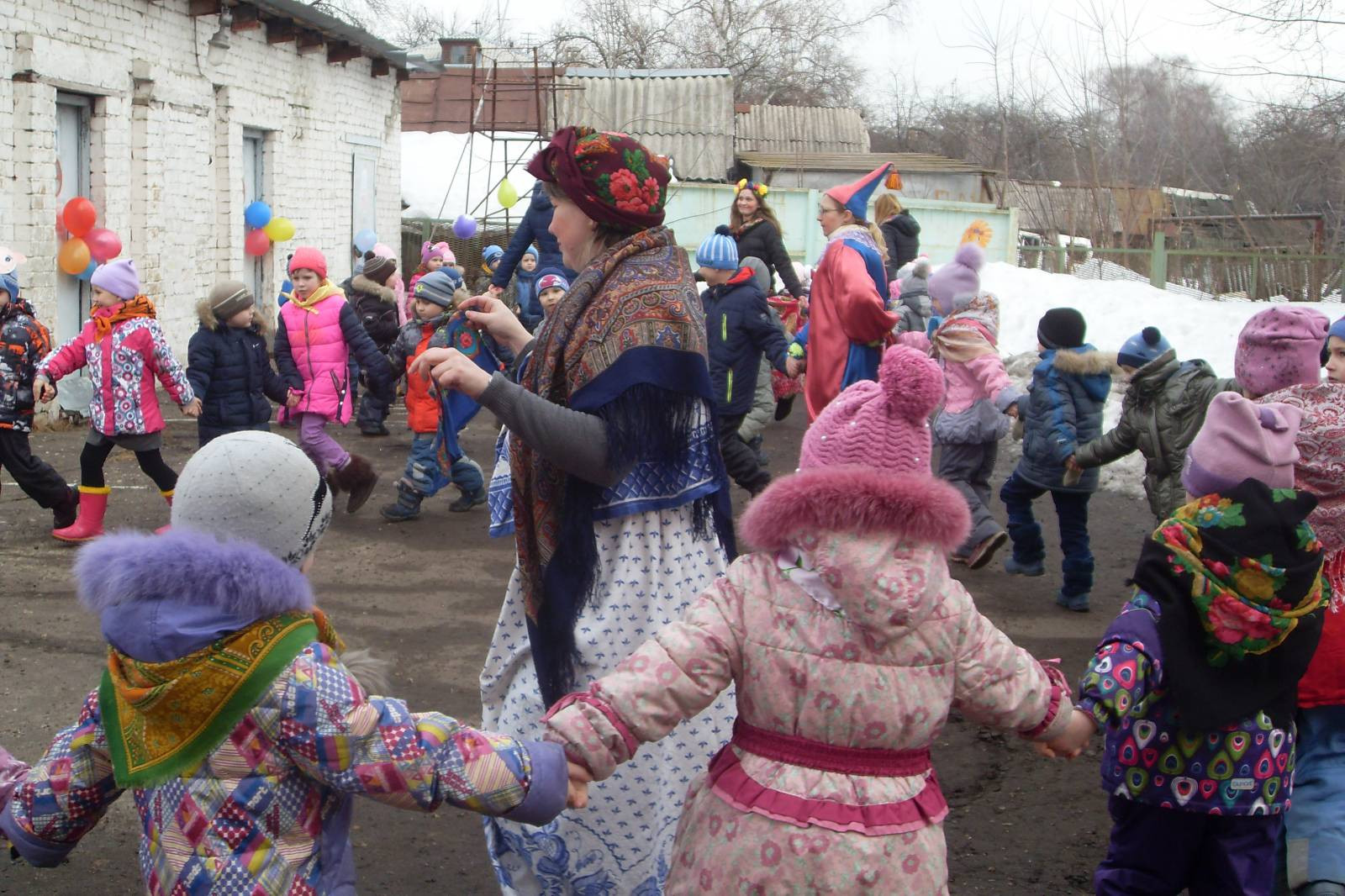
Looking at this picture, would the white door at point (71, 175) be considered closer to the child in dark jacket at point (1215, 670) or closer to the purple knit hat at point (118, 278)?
the purple knit hat at point (118, 278)

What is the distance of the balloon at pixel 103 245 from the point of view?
1254 centimetres

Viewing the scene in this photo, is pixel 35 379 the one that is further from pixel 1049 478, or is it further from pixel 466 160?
pixel 466 160

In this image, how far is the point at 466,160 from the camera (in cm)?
2814

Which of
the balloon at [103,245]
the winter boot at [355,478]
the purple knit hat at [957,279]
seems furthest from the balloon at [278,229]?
the winter boot at [355,478]

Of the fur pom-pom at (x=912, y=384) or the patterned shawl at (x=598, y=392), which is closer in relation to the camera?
the fur pom-pom at (x=912, y=384)

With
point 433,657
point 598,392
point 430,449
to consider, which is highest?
point 598,392

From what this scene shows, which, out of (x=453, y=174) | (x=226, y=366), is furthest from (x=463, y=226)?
(x=226, y=366)

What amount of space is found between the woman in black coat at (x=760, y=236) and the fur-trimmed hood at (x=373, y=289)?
3092 millimetres

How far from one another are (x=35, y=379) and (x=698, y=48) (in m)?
33.4

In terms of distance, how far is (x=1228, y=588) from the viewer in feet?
9.89

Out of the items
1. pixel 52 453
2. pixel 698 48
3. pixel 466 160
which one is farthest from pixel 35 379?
pixel 698 48

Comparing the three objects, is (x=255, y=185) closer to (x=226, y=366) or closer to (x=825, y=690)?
(x=226, y=366)

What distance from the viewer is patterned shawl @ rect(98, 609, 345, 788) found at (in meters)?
2.16

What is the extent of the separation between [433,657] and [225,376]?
272 centimetres
